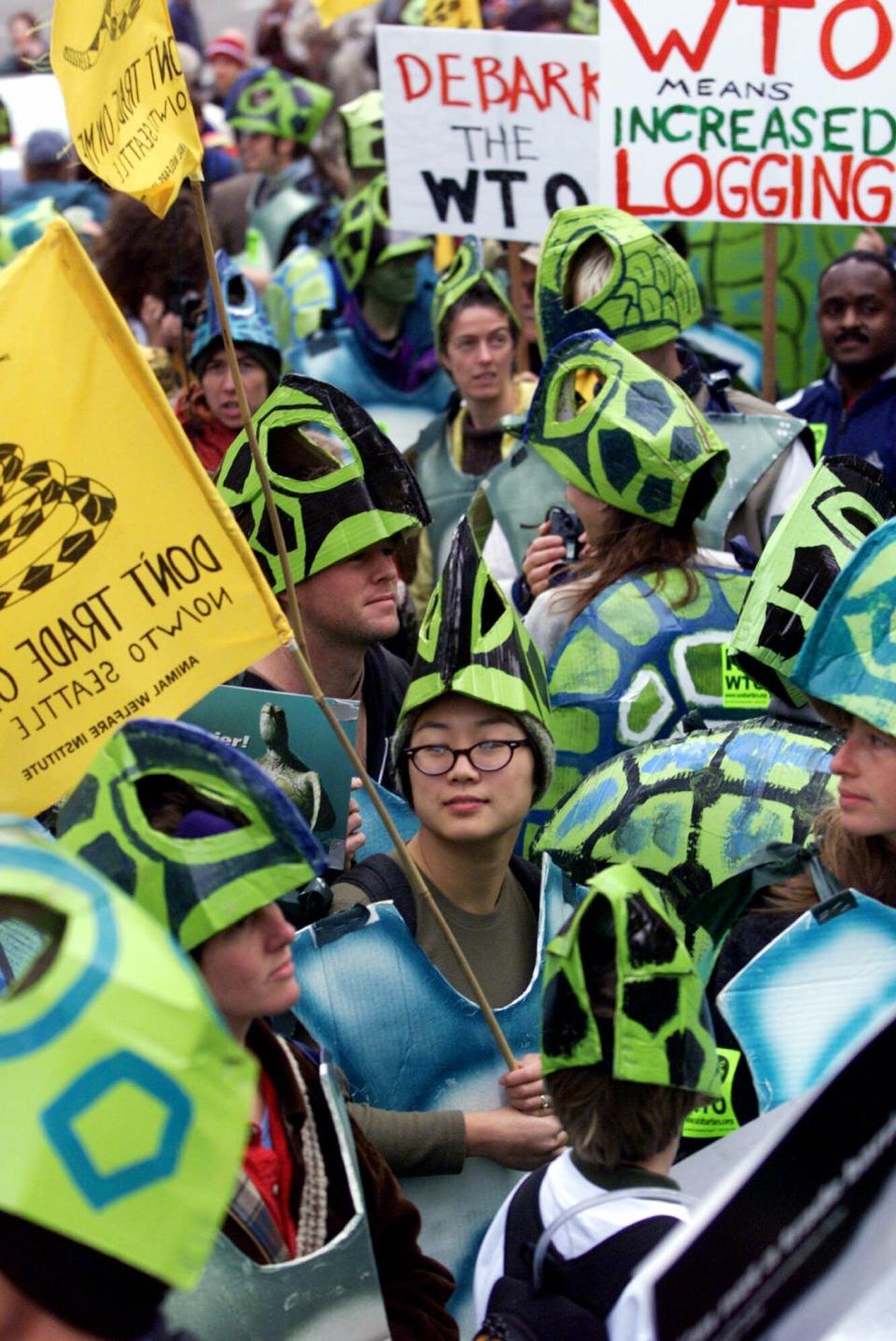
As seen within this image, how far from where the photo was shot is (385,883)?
3.44 metres

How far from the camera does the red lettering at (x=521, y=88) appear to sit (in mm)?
7020

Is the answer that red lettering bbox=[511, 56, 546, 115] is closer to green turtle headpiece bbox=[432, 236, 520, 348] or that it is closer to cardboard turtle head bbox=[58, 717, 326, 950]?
green turtle headpiece bbox=[432, 236, 520, 348]

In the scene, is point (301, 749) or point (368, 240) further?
point (368, 240)

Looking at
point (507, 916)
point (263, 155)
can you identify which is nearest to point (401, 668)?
point (507, 916)

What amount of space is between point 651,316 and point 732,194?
105cm

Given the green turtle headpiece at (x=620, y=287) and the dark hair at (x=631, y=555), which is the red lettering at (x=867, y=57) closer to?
the green turtle headpiece at (x=620, y=287)

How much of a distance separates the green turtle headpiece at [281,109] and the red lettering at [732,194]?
5.38m

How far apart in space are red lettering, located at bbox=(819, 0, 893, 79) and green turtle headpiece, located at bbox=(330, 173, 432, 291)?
236 cm

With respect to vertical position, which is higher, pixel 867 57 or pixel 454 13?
pixel 867 57

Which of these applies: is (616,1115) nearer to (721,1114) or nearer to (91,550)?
(721,1114)

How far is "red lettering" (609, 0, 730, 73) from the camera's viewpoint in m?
6.26

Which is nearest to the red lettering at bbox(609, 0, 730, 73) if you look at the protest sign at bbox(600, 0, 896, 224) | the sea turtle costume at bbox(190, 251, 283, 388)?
the protest sign at bbox(600, 0, 896, 224)

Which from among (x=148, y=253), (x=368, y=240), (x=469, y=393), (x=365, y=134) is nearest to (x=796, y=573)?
(x=469, y=393)

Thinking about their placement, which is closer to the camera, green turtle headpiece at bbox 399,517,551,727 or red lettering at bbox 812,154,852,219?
green turtle headpiece at bbox 399,517,551,727
